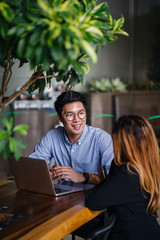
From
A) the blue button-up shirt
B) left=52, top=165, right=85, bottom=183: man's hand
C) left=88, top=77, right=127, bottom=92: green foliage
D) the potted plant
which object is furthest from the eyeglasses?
left=88, top=77, right=127, bottom=92: green foliage

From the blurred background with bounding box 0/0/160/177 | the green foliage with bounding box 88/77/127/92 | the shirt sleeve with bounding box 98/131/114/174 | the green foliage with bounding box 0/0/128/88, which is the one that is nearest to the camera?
the green foliage with bounding box 0/0/128/88

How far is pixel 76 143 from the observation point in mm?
2584

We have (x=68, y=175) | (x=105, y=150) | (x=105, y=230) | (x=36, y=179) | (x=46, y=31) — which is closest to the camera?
(x=46, y=31)

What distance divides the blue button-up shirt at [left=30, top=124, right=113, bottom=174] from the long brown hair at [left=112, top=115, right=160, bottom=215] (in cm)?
75

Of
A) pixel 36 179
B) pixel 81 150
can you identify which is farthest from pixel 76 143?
pixel 36 179

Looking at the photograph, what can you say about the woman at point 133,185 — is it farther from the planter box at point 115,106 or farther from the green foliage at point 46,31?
the planter box at point 115,106

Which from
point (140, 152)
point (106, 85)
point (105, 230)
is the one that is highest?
point (106, 85)

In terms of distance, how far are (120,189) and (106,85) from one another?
3889 millimetres

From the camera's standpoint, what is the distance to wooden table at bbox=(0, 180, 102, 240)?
1.48m

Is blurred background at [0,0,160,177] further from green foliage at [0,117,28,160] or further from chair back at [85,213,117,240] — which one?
green foliage at [0,117,28,160]

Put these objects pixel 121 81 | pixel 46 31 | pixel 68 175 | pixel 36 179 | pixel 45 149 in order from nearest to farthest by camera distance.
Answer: pixel 46 31 → pixel 36 179 → pixel 68 175 → pixel 45 149 → pixel 121 81

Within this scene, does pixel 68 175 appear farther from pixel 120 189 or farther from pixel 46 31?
pixel 46 31

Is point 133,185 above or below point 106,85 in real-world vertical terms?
below

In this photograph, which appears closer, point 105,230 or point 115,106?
point 105,230
